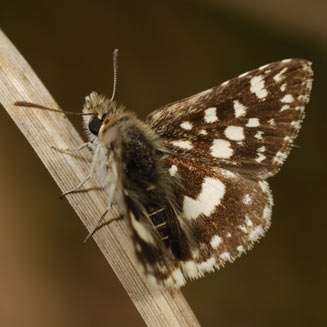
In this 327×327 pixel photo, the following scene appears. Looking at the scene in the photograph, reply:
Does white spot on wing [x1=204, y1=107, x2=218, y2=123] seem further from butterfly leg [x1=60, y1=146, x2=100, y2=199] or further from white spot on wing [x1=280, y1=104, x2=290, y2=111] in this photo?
butterfly leg [x1=60, y1=146, x2=100, y2=199]

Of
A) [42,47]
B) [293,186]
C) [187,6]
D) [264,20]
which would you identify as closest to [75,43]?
[42,47]

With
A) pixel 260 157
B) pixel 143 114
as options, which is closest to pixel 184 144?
pixel 260 157

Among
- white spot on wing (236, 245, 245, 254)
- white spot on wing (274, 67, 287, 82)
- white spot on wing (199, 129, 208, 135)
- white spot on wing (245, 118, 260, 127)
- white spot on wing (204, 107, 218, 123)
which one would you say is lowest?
white spot on wing (236, 245, 245, 254)

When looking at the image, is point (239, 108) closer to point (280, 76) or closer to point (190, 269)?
point (280, 76)

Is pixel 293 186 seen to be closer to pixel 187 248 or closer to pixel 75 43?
pixel 187 248

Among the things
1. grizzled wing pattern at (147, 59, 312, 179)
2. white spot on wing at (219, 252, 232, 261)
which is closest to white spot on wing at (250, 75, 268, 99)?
grizzled wing pattern at (147, 59, 312, 179)

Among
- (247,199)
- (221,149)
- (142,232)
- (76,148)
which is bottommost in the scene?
(247,199)

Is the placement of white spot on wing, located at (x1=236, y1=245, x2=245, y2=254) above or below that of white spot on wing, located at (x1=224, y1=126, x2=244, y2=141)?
below
